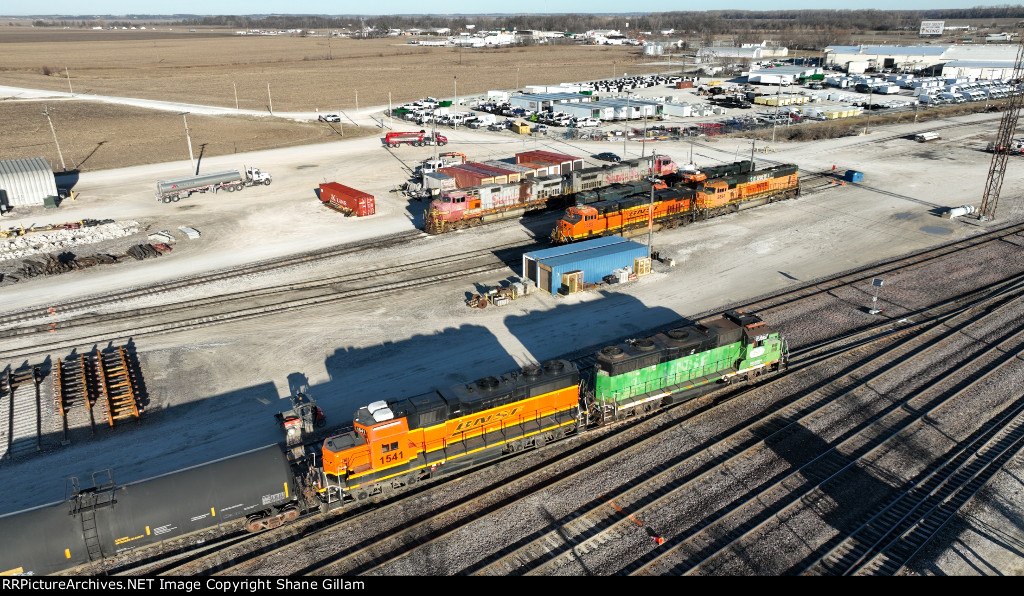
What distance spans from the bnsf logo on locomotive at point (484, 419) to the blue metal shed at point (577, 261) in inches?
656

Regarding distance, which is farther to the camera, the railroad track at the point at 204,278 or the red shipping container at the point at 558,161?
the red shipping container at the point at 558,161

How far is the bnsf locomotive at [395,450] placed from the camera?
763 inches

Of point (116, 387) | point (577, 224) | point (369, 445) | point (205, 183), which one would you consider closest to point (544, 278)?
point (577, 224)

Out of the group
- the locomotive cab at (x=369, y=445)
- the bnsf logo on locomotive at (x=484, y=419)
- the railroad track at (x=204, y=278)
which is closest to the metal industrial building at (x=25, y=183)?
the railroad track at (x=204, y=278)

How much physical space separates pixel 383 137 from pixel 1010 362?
79254 millimetres

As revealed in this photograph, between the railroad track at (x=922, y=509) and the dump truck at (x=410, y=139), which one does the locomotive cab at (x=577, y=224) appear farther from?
the dump truck at (x=410, y=139)

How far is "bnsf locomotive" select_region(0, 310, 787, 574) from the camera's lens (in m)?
19.4

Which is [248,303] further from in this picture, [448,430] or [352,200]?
[448,430]

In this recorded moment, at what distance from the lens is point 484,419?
24328mm

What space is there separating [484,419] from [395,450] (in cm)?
354
